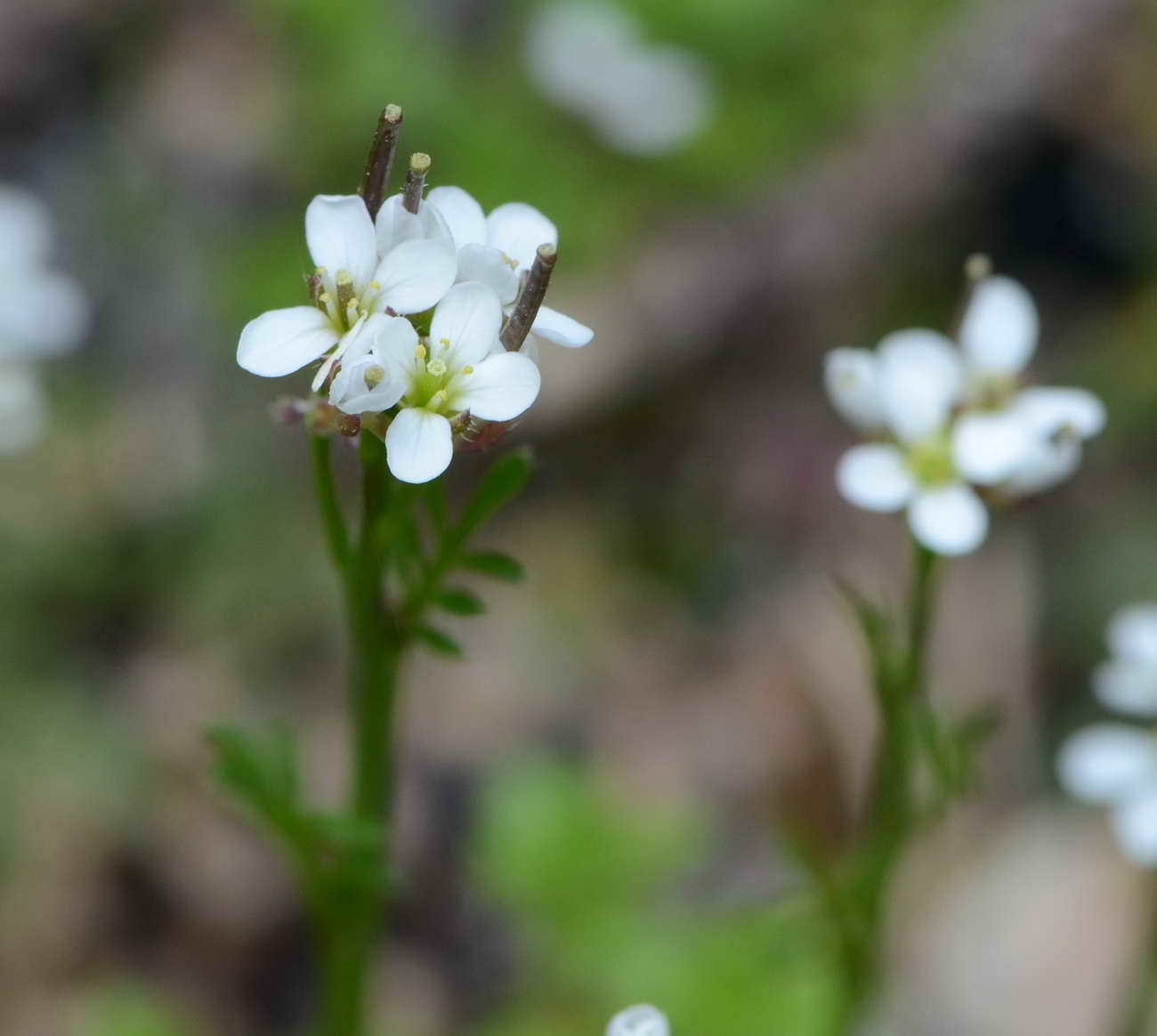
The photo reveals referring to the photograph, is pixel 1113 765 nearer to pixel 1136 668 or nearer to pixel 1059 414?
pixel 1136 668

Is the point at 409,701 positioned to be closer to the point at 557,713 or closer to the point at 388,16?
the point at 557,713

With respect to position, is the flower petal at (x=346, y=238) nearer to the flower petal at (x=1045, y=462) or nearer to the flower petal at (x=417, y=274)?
the flower petal at (x=417, y=274)

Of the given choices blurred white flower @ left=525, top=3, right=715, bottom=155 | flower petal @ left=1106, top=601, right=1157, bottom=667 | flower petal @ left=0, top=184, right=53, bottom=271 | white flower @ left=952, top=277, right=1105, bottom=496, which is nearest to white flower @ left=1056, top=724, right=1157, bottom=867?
flower petal @ left=1106, top=601, right=1157, bottom=667

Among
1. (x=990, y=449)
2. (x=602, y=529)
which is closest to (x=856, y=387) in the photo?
(x=990, y=449)

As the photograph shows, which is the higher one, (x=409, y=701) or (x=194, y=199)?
(x=194, y=199)

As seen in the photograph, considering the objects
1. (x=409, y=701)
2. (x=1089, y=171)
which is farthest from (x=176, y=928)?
(x=1089, y=171)
